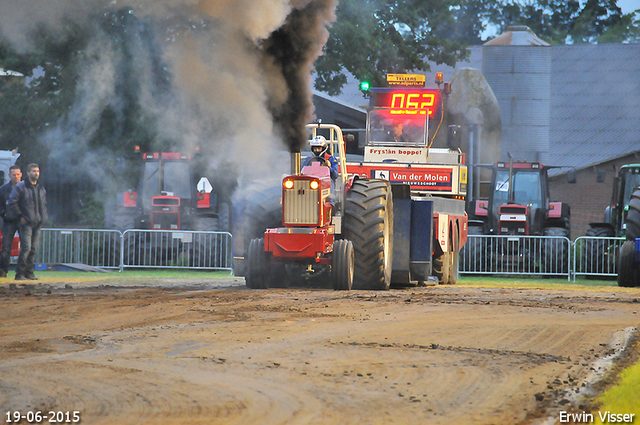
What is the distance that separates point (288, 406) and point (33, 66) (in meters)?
Answer: 20.4

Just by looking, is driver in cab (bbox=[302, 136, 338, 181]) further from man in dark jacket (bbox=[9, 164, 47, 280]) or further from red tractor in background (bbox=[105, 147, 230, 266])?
red tractor in background (bbox=[105, 147, 230, 266])

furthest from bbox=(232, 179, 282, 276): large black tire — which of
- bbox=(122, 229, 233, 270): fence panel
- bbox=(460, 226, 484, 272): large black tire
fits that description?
Result: bbox=(460, 226, 484, 272): large black tire

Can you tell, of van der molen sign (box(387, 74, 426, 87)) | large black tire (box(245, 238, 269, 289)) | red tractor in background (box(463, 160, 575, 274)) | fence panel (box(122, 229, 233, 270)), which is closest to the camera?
large black tire (box(245, 238, 269, 289))

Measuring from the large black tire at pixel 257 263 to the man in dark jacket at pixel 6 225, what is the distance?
4.73 meters

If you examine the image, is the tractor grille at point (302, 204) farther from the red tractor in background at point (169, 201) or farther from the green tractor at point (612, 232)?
the red tractor in background at point (169, 201)

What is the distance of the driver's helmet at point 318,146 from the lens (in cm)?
1314

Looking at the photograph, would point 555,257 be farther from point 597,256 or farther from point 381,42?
point 381,42

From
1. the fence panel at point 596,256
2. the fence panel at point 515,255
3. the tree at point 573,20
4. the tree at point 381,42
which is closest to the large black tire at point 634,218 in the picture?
the fence panel at point 596,256

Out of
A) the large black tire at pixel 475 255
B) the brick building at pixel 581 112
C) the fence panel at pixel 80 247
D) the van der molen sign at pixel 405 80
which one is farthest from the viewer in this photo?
the brick building at pixel 581 112

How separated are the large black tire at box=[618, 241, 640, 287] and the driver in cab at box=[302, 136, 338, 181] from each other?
6.76m

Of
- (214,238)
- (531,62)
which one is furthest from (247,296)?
(531,62)

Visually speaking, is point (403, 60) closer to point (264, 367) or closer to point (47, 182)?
point (47, 182)

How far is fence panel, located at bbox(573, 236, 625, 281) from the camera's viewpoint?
19703mm

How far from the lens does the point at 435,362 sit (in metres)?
7.07
